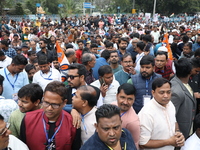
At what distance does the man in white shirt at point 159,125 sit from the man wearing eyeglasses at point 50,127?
83 centimetres

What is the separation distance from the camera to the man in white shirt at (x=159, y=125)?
2.51m

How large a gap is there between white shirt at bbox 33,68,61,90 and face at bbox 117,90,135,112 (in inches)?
77.3

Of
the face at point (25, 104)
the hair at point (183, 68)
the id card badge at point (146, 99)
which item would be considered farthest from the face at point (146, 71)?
the face at point (25, 104)

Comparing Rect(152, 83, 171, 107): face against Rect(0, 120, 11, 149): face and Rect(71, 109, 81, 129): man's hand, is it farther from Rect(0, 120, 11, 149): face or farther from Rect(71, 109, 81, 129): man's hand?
Rect(0, 120, 11, 149): face

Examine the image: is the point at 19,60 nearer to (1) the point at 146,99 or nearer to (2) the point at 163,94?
(1) the point at 146,99

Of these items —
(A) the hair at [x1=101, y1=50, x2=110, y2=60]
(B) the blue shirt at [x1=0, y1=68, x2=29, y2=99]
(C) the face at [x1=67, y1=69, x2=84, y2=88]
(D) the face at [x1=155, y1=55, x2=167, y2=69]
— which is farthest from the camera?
(A) the hair at [x1=101, y1=50, x2=110, y2=60]

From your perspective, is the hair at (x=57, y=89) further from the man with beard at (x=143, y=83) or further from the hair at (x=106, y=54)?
the hair at (x=106, y=54)

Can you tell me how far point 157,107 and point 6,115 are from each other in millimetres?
1794

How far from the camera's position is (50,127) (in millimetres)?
2209

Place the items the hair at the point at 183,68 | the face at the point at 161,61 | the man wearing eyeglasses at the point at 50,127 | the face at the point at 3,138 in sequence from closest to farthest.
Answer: the face at the point at 3,138 → the man wearing eyeglasses at the point at 50,127 → the hair at the point at 183,68 → the face at the point at 161,61

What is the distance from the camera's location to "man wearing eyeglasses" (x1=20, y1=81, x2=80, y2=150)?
2168 mm

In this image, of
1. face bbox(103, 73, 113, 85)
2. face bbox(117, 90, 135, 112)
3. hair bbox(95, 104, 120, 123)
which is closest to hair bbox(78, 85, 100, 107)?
face bbox(117, 90, 135, 112)

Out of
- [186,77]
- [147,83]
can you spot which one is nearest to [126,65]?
[147,83]

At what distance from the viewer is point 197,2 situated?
4756 cm
